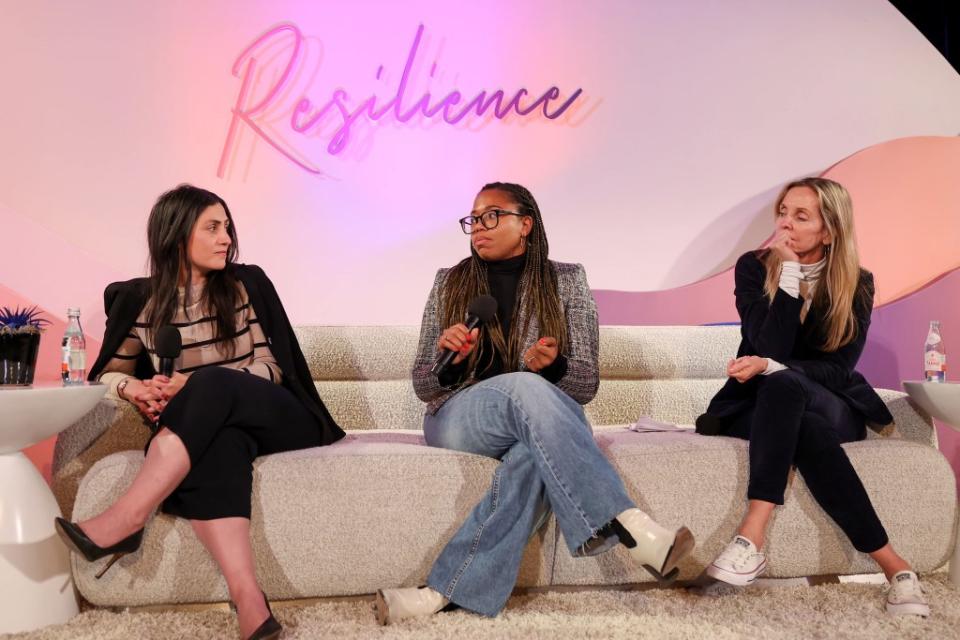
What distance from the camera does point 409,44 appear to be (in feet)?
11.6

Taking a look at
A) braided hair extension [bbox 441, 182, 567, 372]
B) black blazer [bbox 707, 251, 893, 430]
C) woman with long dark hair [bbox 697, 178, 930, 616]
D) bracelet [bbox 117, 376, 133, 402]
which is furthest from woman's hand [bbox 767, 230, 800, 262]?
bracelet [bbox 117, 376, 133, 402]

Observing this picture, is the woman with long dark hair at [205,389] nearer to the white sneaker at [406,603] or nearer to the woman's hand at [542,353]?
the white sneaker at [406,603]

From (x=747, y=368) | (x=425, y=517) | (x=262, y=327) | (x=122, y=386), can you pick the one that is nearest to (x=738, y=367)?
(x=747, y=368)

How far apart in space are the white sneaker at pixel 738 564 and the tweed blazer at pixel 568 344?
0.52m

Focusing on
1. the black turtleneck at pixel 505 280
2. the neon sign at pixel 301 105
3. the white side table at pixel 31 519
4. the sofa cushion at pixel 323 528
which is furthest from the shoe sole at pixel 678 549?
the neon sign at pixel 301 105

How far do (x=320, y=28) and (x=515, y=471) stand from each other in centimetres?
234

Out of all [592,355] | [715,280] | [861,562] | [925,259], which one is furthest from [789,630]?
[925,259]

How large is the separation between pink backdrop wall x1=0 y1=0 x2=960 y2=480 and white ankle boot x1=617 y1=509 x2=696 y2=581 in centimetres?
191

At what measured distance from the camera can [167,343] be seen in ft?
6.17

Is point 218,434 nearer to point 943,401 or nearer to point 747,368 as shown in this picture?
point 747,368

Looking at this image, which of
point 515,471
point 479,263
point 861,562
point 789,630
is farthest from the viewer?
point 479,263

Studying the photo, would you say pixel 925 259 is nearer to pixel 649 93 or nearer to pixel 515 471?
pixel 649 93

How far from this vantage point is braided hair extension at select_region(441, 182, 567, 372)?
228cm

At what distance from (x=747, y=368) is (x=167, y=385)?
1486mm
